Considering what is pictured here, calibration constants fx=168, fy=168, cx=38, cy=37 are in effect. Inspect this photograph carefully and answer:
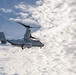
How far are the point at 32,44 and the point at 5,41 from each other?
1917 cm

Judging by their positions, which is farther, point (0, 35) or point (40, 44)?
point (0, 35)

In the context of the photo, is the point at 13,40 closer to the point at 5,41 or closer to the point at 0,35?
the point at 5,41

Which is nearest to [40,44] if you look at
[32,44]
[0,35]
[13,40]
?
[32,44]

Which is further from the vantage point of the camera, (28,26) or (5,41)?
(28,26)

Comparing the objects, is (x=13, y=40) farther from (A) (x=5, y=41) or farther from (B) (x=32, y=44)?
(B) (x=32, y=44)

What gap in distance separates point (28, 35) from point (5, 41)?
16.8 meters

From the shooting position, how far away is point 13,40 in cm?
12019

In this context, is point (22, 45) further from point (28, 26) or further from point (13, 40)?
point (28, 26)

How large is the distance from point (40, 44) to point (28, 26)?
65.4 ft

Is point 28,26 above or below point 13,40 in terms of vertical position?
above

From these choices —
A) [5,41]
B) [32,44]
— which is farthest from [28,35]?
[5,41]

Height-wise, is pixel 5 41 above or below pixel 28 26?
below

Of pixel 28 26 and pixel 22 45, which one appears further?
pixel 28 26

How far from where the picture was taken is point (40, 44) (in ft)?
387
